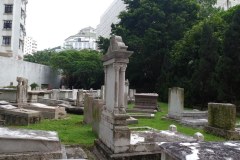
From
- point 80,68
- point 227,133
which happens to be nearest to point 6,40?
point 80,68

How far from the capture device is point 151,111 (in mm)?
18422

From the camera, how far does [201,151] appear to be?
278 cm

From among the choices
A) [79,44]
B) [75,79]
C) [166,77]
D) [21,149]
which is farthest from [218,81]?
[79,44]

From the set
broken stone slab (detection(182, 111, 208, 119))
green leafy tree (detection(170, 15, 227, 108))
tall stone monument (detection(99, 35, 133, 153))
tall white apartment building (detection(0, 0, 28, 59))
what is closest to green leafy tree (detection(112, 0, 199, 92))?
green leafy tree (detection(170, 15, 227, 108))

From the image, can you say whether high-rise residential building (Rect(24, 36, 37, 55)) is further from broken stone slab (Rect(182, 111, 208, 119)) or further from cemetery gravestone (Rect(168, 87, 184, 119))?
broken stone slab (Rect(182, 111, 208, 119))

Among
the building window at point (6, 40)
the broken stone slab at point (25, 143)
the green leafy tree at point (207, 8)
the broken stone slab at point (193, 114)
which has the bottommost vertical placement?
the broken stone slab at point (193, 114)

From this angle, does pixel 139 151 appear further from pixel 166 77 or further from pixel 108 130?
pixel 166 77

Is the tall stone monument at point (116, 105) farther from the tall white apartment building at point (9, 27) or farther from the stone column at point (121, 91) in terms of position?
the tall white apartment building at point (9, 27)

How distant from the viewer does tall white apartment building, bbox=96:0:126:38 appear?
6512 cm

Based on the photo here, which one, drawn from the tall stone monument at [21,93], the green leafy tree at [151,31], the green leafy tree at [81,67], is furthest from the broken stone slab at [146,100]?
the green leafy tree at [81,67]

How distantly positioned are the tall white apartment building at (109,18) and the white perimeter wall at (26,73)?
22.2 metres

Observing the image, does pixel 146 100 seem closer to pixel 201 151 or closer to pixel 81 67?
pixel 201 151

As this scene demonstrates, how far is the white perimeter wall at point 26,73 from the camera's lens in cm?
3216

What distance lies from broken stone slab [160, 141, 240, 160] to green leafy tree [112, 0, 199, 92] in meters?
28.6
